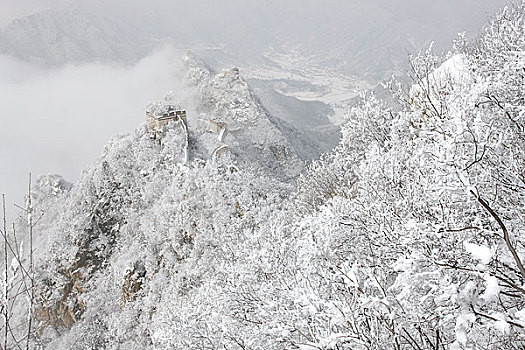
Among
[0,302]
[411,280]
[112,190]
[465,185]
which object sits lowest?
[411,280]

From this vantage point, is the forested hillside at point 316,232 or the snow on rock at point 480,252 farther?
the forested hillside at point 316,232

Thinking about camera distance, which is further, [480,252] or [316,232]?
[316,232]

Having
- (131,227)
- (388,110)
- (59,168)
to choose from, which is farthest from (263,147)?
(59,168)

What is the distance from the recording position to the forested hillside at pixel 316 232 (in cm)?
334

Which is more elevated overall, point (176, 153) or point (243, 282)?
point (176, 153)

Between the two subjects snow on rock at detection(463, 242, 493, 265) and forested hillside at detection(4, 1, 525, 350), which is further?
forested hillside at detection(4, 1, 525, 350)

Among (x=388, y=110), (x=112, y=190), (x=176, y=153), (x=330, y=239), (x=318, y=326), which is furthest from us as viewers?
(x=112, y=190)

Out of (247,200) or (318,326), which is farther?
(247,200)

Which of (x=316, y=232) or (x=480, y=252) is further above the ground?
(x=480, y=252)

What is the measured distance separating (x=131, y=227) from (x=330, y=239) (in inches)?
1070

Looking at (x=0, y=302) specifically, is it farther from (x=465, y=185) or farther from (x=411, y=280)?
(x=465, y=185)

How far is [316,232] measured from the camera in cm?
859

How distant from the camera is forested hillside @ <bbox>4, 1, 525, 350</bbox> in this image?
11.0ft

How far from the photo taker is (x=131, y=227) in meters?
31.7
